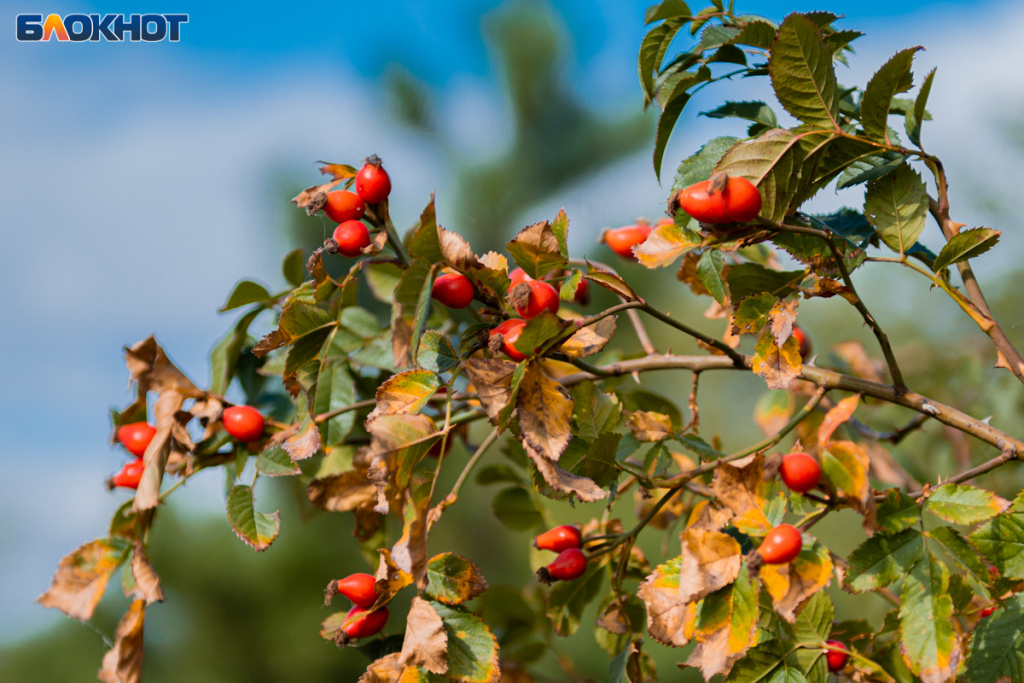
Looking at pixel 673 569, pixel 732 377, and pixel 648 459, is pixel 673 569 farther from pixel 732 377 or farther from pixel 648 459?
pixel 732 377

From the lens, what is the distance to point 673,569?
525 millimetres

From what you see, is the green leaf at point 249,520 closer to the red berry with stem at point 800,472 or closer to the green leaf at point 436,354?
the green leaf at point 436,354

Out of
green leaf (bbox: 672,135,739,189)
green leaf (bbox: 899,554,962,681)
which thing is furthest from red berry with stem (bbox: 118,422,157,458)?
green leaf (bbox: 899,554,962,681)

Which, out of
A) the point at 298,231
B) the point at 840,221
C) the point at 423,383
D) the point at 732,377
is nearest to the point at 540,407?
the point at 423,383

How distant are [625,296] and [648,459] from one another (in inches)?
8.0

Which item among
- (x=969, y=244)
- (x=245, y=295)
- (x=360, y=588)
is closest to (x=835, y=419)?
(x=969, y=244)

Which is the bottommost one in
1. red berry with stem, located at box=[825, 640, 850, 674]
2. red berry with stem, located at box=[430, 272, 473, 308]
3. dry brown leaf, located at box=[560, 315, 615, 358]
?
red berry with stem, located at box=[825, 640, 850, 674]

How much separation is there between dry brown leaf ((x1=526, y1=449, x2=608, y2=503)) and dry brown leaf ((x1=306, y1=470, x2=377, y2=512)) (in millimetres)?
340

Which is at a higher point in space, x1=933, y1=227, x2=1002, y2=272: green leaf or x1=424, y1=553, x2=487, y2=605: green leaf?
x1=933, y1=227, x2=1002, y2=272: green leaf

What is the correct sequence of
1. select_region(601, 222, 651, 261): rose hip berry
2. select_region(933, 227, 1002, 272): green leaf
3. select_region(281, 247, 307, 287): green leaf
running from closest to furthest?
select_region(933, 227, 1002, 272): green leaf
select_region(601, 222, 651, 261): rose hip berry
select_region(281, 247, 307, 287): green leaf

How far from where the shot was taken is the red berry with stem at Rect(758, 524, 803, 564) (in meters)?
0.48

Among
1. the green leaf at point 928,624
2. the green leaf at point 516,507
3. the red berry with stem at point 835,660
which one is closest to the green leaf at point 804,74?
the green leaf at point 928,624

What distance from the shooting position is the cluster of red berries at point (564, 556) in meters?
0.67

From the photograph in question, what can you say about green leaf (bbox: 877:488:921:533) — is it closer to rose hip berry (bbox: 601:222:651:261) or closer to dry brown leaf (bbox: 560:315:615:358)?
dry brown leaf (bbox: 560:315:615:358)
